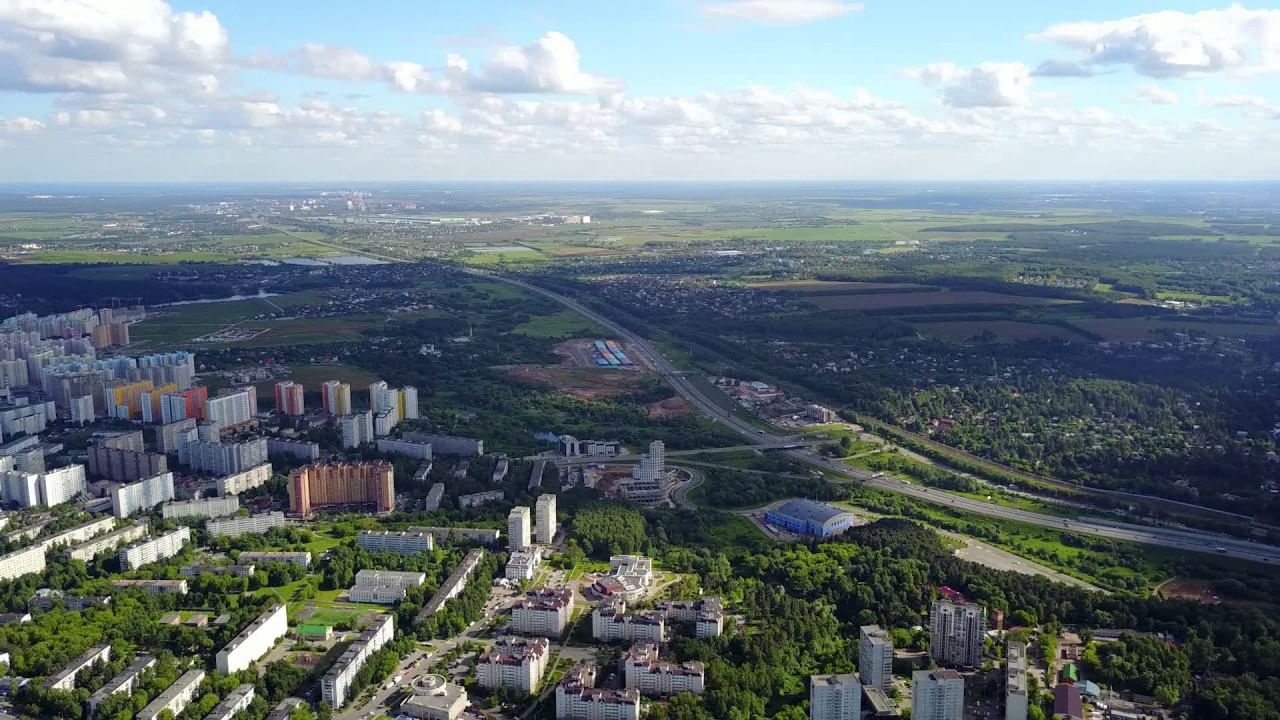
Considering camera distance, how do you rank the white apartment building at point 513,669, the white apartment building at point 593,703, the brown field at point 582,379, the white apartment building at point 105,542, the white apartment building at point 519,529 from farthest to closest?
the brown field at point 582,379 → the white apartment building at point 519,529 → the white apartment building at point 105,542 → the white apartment building at point 513,669 → the white apartment building at point 593,703

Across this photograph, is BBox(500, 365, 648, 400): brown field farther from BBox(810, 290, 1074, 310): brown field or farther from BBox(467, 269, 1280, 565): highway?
BBox(810, 290, 1074, 310): brown field

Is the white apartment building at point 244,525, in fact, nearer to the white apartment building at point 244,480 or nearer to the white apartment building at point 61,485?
the white apartment building at point 244,480

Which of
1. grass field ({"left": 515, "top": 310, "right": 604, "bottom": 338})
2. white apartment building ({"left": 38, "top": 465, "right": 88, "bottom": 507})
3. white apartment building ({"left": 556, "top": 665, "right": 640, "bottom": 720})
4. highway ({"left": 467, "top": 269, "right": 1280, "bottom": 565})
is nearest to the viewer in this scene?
white apartment building ({"left": 556, "top": 665, "right": 640, "bottom": 720})

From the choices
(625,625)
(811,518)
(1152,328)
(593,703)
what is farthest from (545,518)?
(1152,328)

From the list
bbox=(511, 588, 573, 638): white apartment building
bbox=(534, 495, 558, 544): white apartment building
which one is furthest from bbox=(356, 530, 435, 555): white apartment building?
bbox=(511, 588, 573, 638): white apartment building

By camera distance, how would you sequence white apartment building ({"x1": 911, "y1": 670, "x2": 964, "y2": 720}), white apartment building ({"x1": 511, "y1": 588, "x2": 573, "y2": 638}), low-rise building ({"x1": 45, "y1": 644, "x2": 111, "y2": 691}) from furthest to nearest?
white apartment building ({"x1": 511, "y1": 588, "x2": 573, "y2": 638}) < low-rise building ({"x1": 45, "y1": 644, "x2": 111, "y2": 691}) < white apartment building ({"x1": 911, "y1": 670, "x2": 964, "y2": 720})

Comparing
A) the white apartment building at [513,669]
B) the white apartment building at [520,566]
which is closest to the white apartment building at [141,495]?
the white apartment building at [520,566]
